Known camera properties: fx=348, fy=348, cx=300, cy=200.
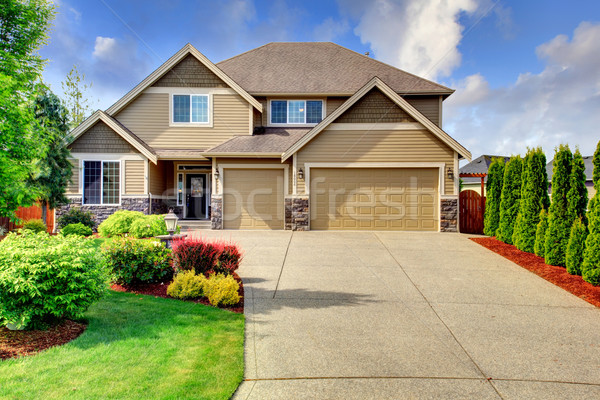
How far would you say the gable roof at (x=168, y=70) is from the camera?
15477 millimetres

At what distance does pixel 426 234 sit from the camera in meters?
13.1

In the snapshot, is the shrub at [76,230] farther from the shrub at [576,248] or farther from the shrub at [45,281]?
the shrub at [576,248]

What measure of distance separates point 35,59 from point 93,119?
780 cm

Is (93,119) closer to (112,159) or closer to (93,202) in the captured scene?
(112,159)

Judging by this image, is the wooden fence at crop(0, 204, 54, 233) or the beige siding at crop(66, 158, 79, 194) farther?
the beige siding at crop(66, 158, 79, 194)

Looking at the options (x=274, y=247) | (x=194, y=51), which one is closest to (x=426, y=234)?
(x=274, y=247)

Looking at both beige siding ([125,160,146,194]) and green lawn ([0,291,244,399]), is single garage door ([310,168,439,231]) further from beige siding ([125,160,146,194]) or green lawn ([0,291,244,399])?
green lawn ([0,291,244,399])

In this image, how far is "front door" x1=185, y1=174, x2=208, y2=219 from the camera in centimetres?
1678

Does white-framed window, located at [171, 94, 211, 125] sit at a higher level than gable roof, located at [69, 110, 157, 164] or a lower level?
higher

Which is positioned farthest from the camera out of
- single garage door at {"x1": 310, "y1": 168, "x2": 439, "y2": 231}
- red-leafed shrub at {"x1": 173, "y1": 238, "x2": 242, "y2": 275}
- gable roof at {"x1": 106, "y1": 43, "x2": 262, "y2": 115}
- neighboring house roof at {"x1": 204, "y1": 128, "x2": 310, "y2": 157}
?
gable roof at {"x1": 106, "y1": 43, "x2": 262, "y2": 115}

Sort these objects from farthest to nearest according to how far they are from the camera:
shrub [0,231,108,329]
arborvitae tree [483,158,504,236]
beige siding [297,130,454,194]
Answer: beige siding [297,130,454,194] → arborvitae tree [483,158,504,236] → shrub [0,231,108,329]

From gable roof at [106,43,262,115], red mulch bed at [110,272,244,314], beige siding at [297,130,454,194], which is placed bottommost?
red mulch bed at [110,272,244,314]

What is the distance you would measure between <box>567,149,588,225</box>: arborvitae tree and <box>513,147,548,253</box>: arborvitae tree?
134cm

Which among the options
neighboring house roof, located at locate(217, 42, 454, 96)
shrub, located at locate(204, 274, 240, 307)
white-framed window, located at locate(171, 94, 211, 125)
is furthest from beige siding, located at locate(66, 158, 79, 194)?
shrub, located at locate(204, 274, 240, 307)
